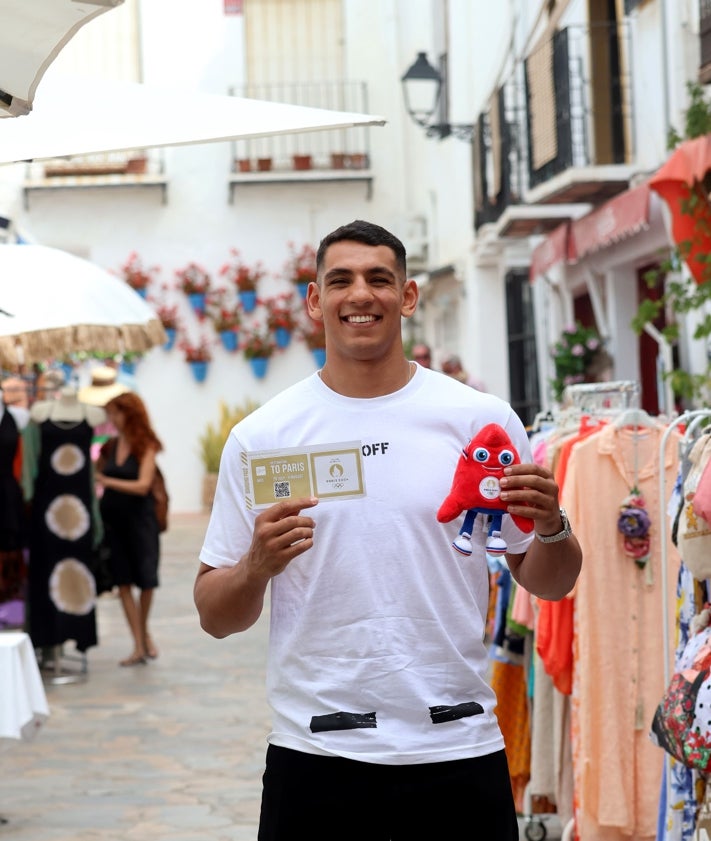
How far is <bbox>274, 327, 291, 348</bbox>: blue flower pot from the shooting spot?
87.1 ft

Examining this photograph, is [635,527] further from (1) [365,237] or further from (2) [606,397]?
(1) [365,237]

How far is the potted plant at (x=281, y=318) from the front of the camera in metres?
26.5

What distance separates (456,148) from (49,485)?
12.4 m

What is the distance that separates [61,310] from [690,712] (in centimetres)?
582

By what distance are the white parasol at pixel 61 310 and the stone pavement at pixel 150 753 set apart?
2205mm

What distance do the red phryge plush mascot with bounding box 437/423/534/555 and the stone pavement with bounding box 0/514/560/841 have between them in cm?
365

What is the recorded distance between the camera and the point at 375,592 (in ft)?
10.4

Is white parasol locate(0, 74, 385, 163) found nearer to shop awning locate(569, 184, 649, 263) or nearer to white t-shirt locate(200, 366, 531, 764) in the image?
white t-shirt locate(200, 366, 531, 764)

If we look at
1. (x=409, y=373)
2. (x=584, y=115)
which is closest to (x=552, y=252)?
(x=584, y=115)

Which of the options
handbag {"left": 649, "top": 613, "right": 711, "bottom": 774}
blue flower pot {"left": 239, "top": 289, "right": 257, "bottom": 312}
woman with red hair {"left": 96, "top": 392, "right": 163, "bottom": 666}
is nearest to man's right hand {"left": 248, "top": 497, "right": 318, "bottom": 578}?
handbag {"left": 649, "top": 613, "right": 711, "bottom": 774}

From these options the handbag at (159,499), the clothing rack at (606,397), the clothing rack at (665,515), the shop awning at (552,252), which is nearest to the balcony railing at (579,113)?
the shop awning at (552,252)

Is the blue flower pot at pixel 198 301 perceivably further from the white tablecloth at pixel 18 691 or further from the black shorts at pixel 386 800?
the black shorts at pixel 386 800

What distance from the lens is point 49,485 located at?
10367mm

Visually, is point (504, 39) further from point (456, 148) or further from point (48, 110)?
point (48, 110)
